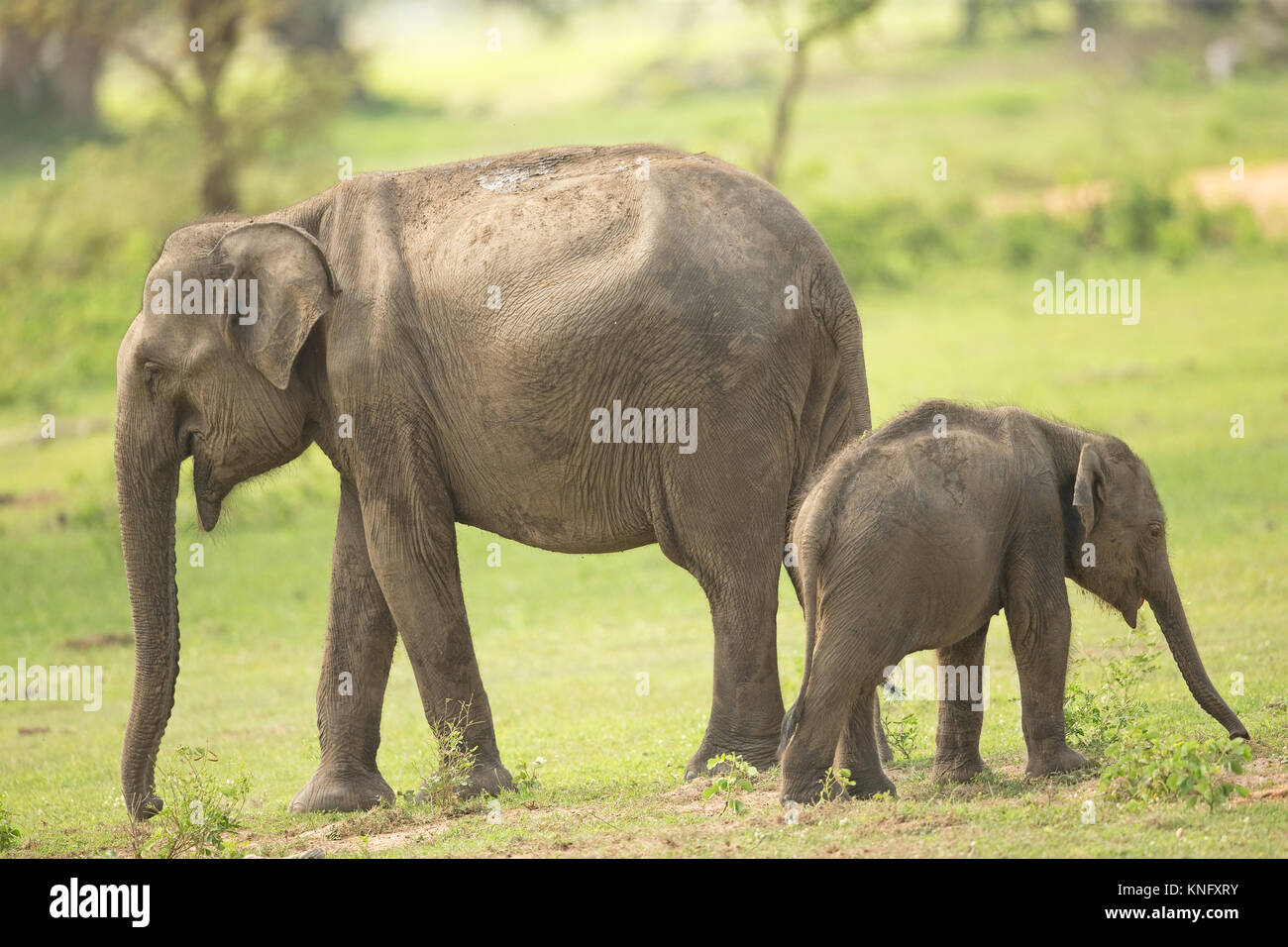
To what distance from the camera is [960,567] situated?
8344 mm

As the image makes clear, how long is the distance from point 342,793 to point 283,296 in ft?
8.85

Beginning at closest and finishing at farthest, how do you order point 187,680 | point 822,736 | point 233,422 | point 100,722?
point 822,736 < point 233,422 < point 100,722 < point 187,680

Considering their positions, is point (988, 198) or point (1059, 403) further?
point (988, 198)

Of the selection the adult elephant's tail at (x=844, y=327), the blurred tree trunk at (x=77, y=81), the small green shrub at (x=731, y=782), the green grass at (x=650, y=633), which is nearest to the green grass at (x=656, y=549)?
the green grass at (x=650, y=633)

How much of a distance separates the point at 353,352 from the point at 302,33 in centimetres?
3974

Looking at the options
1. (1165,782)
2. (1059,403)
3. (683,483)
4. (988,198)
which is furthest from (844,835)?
(988,198)

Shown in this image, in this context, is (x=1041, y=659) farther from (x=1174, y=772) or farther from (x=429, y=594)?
(x=429, y=594)

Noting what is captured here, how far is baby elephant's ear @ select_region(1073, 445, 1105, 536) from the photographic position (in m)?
8.59

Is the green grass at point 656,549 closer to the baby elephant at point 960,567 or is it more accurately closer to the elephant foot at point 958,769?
the elephant foot at point 958,769

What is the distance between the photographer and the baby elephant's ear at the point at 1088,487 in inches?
338

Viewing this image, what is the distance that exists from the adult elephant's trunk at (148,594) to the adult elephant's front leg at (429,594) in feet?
3.88

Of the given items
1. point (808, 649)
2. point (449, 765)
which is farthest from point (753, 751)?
point (449, 765)

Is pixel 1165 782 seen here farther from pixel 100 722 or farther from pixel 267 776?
pixel 100 722

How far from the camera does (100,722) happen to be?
14.5m
